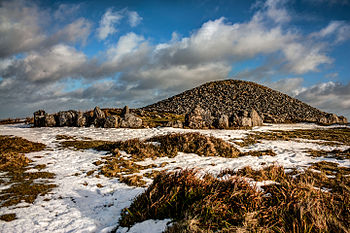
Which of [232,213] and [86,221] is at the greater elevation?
[232,213]

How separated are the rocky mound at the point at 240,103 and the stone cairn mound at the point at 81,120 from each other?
1255 inches

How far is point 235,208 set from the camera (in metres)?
4.32

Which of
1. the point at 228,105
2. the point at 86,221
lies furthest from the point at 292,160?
the point at 228,105

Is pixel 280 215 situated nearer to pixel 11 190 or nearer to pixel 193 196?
pixel 193 196

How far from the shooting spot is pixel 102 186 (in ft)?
25.1

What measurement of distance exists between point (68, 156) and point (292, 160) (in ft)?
49.5

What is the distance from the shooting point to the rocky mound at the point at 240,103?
2522 inches

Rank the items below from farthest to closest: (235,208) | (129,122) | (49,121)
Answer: (129,122)
(49,121)
(235,208)

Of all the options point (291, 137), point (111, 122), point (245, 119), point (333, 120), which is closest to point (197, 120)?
point (245, 119)

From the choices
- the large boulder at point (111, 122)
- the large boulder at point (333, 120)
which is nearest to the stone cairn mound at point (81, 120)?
the large boulder at point (111, 122)

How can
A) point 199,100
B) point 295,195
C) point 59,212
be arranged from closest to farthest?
point 295,195
point 59,212
point 199,100

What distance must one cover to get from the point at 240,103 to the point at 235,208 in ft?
244

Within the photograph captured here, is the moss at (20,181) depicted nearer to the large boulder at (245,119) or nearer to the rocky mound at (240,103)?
the large boulder at (245,119)

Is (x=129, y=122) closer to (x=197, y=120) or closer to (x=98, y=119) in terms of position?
(x=98, y=119)
